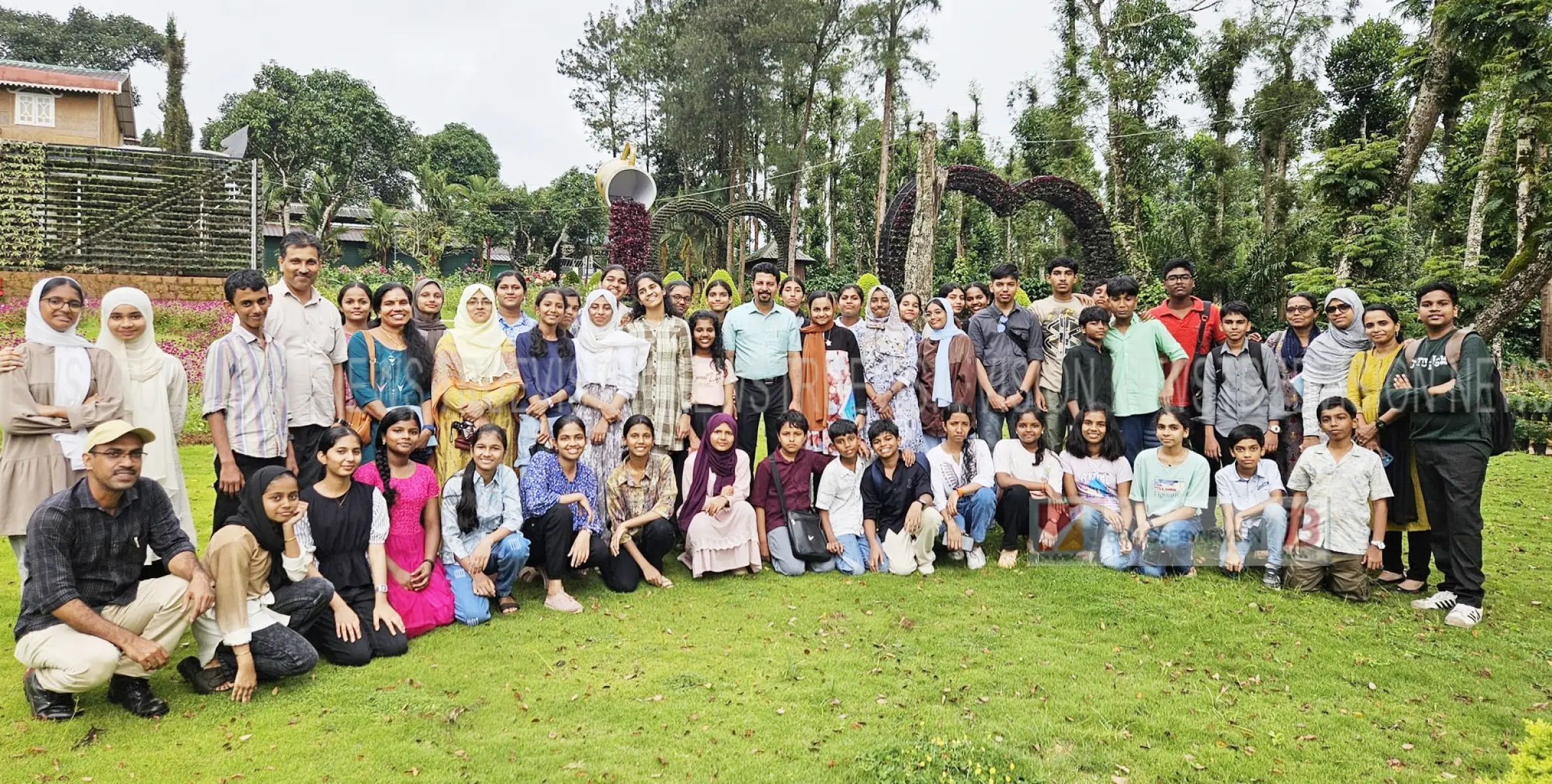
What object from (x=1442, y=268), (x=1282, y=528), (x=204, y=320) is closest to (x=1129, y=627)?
(x=1282, y=528)

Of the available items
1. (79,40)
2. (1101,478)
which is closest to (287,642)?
(1101,478)

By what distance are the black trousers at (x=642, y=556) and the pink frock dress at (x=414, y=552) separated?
887mm

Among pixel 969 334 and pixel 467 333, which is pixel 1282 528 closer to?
pixel 969 334

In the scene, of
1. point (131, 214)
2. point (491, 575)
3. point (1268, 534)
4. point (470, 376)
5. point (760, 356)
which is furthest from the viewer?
point (131, 214)

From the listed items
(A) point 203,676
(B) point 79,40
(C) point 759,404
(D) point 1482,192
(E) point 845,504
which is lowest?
(A) point 203,676

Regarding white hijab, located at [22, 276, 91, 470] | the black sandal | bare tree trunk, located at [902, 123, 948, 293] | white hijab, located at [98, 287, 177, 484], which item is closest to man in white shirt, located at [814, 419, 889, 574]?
the black sandal

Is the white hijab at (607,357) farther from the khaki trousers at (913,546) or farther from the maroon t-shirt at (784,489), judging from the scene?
the khaki trousers at (913,546)

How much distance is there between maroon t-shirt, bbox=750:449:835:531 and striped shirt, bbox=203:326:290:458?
105 inches

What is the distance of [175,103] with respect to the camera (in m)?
31.0

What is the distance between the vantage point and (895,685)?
3.65m

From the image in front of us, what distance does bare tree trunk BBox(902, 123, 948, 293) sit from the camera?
434 inches

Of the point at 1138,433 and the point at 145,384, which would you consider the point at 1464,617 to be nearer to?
the point at 1138,433

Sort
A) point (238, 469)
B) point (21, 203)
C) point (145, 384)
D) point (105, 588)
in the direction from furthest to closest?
point (21, 203)
point (238, 469)
point (145, 384)
point (105, 588)

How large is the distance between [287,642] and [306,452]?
122 cm
